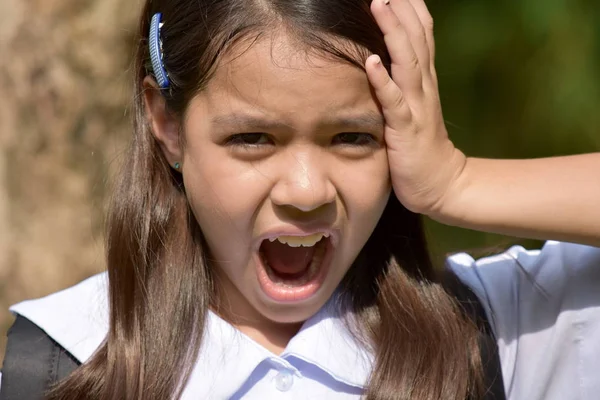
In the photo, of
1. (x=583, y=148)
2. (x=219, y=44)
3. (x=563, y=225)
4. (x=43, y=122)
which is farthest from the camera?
(x=583, y=148)

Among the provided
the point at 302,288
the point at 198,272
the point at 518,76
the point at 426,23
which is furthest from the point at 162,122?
the point at 518,76

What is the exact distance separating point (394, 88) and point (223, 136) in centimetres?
27

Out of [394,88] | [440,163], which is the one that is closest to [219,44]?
[394,88]

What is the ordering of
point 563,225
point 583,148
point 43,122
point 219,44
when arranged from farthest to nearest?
1. point 583,148
2. point 43,122
3. point 563,225
4. point 219,44

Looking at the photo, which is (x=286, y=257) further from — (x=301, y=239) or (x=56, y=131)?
(x=56, y=131)

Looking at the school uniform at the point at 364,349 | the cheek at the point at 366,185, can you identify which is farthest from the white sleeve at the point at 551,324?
the cheek at the point at 366,185

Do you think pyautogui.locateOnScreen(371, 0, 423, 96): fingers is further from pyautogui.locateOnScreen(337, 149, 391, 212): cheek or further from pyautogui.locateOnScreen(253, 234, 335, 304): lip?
pyautogui.locateOnScreen(253, 234, 335, 304): lip

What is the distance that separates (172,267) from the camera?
1.70m

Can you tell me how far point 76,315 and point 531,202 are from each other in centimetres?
79

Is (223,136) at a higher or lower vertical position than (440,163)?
higher

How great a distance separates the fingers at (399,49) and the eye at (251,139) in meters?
0.22

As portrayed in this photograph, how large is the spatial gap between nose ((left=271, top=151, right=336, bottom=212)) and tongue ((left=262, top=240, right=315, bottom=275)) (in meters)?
0.17

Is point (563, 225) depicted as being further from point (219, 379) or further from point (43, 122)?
point (43, 122)

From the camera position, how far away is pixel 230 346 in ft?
5.46
